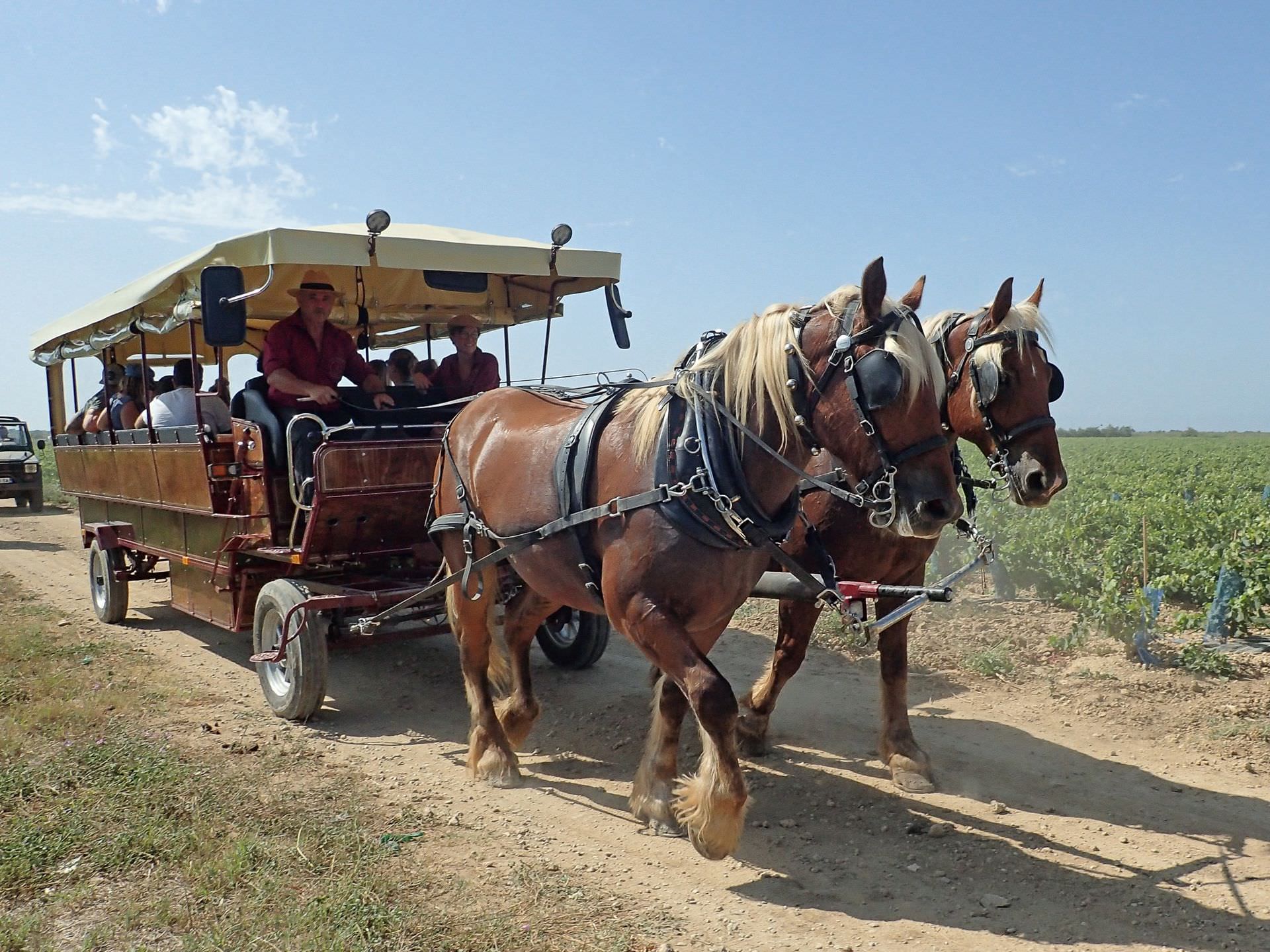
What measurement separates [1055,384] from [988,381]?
1.22 feet

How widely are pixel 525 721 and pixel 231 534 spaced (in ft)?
7.70

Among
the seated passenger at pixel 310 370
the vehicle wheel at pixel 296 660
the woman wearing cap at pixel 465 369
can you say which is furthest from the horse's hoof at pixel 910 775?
the woman wearing cap at pixel 465 369

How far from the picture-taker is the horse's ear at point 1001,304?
4.07 meters

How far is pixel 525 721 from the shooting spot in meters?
4.75

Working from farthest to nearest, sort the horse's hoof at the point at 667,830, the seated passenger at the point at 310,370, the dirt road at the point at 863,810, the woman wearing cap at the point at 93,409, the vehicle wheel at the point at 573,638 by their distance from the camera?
the woman wearing cap at the point at 93,409 → the vehicle wheel at the point at 573,638 → the seated passenger at the point at 310,370 → the horse's hoof at the point at 667,830 → the dirt road at the point at 863,810

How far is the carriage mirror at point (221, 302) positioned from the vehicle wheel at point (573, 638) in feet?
Answer: 8.49

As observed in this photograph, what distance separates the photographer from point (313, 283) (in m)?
5.98

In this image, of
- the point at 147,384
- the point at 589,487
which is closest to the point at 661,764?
the point at 589,487

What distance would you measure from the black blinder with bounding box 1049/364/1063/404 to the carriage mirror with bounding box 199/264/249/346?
3676mm

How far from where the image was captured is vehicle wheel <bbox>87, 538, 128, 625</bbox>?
7.77 metres

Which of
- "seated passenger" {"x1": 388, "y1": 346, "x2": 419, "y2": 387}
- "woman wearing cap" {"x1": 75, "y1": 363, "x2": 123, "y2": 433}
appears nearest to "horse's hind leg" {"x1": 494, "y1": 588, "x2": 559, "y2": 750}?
"seated passenger" {"x1": 388, "y1": 346, "x2": 419, "y2": 387}

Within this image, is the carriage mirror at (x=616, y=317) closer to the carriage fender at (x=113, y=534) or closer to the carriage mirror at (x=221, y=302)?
the carriage mirror at (x=221, y=302)

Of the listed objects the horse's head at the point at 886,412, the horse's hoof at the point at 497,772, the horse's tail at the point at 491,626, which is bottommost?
the horse's hoof at the point at 497,772

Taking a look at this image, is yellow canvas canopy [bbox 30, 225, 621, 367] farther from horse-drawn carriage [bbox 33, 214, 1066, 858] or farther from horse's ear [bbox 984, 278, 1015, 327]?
horse's ear [bbox 984, 278, 1015, 327]
